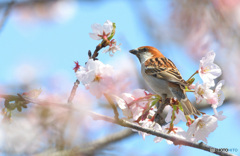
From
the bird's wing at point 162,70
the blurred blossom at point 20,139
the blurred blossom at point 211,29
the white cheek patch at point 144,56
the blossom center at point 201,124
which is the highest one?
the blurred blossom at point 211,29

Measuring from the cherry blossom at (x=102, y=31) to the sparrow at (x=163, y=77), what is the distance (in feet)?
2.16

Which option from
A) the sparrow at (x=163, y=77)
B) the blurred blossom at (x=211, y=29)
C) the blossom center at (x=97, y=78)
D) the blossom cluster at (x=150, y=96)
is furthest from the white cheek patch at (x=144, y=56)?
the blossom center at (x=97, y=78)

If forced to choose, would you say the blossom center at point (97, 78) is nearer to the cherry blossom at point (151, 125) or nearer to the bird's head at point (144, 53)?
the cherry blossom at point (151, 125)

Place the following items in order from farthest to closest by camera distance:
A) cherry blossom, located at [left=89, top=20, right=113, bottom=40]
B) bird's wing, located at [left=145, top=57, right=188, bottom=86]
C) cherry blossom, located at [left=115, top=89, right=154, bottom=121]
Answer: bird's wing, located at [left=145, top=57, right=188, bottom=86]
cherry blossom, located at [left=115, top=89, right=154, bottom=121]
cherry blossom, located at [left=89, top=20, right=113, bottom=40]

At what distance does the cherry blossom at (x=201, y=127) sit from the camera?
239 centimetres

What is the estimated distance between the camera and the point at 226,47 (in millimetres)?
4230

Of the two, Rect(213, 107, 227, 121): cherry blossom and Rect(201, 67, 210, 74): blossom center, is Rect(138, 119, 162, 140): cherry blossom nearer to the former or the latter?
Rect(213, 107, 227, 121): cherry blossom

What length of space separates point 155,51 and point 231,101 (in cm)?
190

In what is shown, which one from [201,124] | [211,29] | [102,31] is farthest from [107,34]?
[211,29]

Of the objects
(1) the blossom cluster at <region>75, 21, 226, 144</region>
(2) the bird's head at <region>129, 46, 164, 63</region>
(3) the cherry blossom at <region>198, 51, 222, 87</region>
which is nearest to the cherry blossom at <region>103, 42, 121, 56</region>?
(1) the blossom cluster at <region>75, 21, 226, 144</region>

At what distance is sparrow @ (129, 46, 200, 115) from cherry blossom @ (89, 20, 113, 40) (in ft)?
2.16

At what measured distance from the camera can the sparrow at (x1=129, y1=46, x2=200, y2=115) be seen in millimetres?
2604

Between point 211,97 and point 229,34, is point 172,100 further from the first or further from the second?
point 229,34

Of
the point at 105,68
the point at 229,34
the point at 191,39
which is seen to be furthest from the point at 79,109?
the point at 191,39
